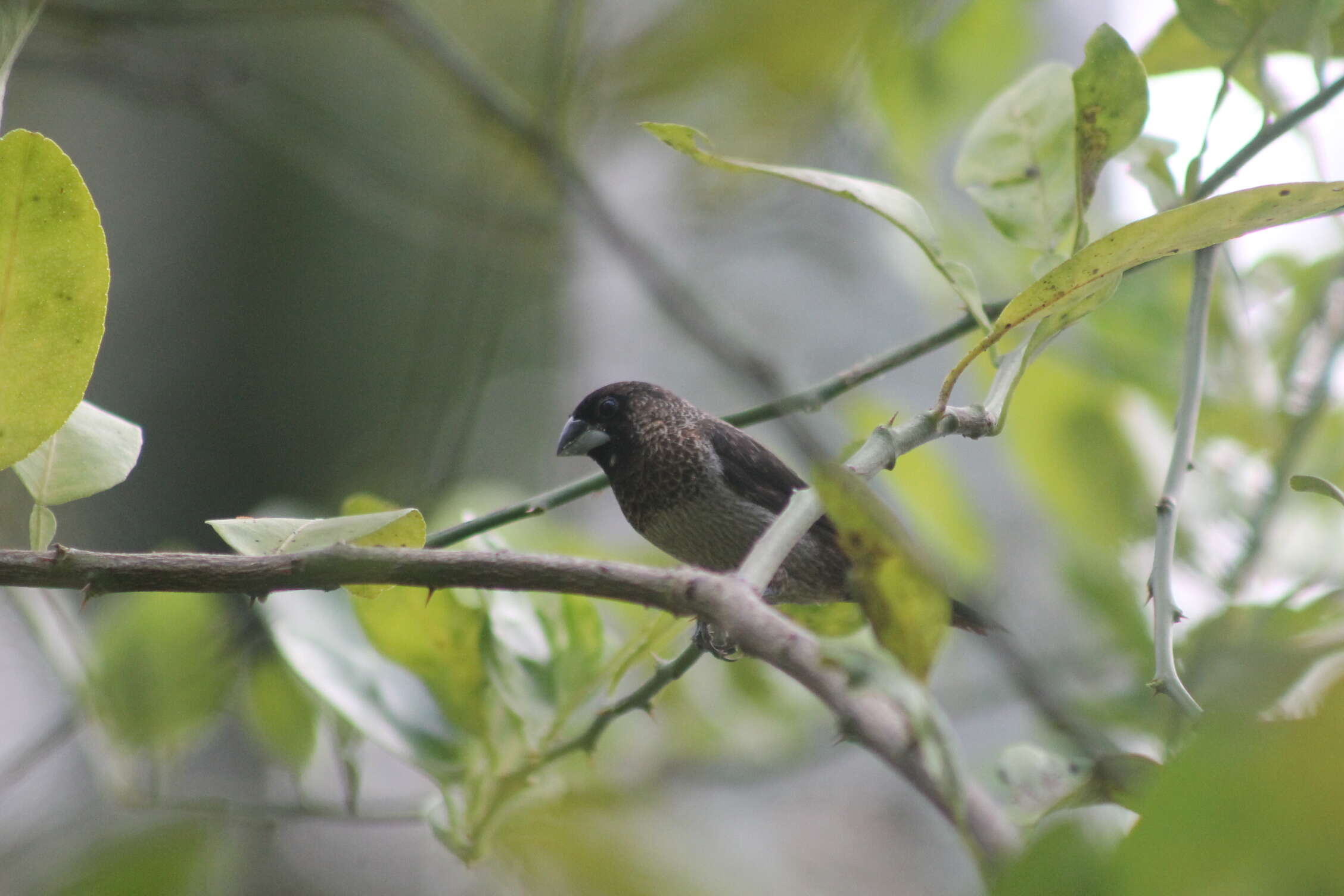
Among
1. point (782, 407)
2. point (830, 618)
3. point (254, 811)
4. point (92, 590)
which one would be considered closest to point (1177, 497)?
point (782, 407)

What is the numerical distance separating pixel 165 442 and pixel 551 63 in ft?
8.37

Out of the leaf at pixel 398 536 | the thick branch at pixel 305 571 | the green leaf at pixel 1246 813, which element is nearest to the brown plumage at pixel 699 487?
the leaf at pixel 398 536

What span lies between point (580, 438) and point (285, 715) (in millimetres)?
840

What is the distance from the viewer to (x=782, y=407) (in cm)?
97

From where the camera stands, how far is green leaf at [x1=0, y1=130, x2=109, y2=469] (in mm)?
786

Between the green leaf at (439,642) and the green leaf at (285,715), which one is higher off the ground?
the green leaf at (439,642)

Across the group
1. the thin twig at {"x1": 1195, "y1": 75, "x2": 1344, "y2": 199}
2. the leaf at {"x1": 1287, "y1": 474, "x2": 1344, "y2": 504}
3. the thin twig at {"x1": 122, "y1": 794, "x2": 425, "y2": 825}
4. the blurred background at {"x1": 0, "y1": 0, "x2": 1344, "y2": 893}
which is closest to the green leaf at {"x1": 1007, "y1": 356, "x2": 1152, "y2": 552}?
the blurred background at {"x1": 0, "y1": 0, "x2": 1344, "y2": 893}

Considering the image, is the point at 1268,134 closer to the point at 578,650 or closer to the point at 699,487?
the point at 578,650

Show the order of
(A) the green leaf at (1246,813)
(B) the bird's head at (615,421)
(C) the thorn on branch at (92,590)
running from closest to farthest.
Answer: (A) the green leaf at (1246,813)
(C) the thorn on branch at (92,590)
(B) the bird's head at (615,421)

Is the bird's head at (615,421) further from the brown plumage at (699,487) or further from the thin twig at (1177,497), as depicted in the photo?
the thin twig at (1177,497)

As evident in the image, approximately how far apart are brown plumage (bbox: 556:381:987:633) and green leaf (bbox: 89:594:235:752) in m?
0.74

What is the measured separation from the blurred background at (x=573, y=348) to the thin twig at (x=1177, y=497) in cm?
14

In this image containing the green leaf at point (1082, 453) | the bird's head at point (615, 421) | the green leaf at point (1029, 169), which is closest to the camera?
the green leaf at point (1029, 169)

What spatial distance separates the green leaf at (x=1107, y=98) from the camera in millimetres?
972
